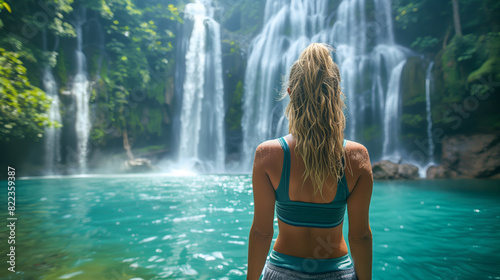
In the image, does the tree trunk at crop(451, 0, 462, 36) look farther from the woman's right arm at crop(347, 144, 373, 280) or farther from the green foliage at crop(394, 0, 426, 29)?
the woman's right arm at crop(347, 144, 373, 280)

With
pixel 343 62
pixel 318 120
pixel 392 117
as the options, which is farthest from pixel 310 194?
pixel 343 62

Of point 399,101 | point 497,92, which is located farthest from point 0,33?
point 497,92

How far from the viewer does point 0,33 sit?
1221 cm

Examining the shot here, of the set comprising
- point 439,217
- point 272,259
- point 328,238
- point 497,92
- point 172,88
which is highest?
point 172,88

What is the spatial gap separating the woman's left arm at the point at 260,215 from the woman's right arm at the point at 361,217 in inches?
16.0

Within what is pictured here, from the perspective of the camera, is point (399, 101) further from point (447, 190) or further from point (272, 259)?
point (272, 259)

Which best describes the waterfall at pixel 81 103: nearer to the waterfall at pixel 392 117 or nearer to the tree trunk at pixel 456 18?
the waterfall at pixel 392 117

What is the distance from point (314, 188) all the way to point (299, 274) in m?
0.42

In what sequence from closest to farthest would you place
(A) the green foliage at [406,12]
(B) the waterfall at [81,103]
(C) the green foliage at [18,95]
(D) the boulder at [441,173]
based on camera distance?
(C) the green foliage at [18,95] → (D) the boulder at [441,173] → (A) the green foliage at [406,12] → (B) the waterfall at [81,103]

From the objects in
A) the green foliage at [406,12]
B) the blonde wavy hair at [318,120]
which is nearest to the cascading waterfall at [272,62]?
the green foliage at [406,12]

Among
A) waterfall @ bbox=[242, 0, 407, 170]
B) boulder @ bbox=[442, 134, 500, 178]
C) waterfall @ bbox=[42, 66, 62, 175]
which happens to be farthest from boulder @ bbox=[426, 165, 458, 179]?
waterfall @ bbox=[42, 66, 62, 175]

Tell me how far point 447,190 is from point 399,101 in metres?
8.33

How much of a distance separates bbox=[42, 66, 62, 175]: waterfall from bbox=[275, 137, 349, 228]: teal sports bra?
61.2 ft

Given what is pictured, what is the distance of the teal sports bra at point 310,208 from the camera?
126cm
